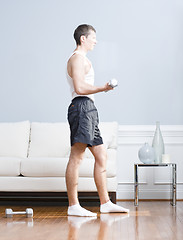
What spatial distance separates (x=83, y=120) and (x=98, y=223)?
0.73 metres

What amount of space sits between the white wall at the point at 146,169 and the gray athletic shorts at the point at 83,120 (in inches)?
55.6

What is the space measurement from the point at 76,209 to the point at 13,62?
216 centimetres

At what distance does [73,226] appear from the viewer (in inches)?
104

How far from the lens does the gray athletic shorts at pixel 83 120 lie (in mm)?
3066

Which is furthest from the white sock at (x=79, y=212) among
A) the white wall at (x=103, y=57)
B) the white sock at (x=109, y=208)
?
the white wall at (x=103, y=57)

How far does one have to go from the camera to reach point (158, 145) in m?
4.12

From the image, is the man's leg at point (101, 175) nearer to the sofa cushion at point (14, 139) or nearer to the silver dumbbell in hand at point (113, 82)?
the silver dumbbell in hand at point (113, 82)

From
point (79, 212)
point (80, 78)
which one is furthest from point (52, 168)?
point (80, 78)

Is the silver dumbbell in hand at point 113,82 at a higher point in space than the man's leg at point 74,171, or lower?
higher

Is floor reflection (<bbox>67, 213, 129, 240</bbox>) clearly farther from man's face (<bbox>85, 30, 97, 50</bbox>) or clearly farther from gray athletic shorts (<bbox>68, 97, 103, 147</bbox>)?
man's face (<bbox>85, 30, 97, 50</bbox>)

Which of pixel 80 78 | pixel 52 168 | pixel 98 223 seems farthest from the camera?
pixel 52 168

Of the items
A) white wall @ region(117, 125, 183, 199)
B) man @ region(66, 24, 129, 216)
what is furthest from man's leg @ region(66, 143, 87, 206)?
white wall @ region(117, 125, 183, 199)

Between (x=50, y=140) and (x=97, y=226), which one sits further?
(x=50, y=140)

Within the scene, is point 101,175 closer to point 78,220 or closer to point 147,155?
point 78,220
